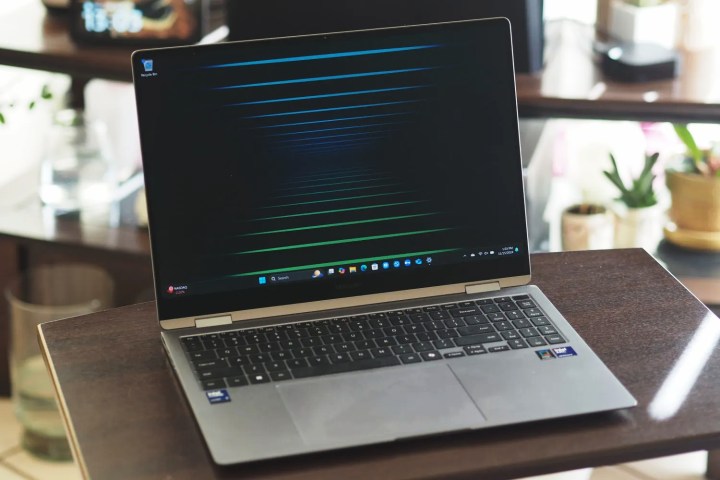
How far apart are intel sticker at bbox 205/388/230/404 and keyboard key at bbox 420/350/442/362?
20 cm

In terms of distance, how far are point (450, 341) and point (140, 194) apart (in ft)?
3.80

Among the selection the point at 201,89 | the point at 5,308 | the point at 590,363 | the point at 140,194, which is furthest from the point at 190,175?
the point at 5,308

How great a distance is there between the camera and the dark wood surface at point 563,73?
167 centimetres

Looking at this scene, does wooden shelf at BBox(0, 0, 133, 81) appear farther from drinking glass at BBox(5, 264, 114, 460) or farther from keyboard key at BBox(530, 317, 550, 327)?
keyboard key at BBox(530, 317, 550, 327)

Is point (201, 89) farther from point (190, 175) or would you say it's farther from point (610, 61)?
point (610, 61)

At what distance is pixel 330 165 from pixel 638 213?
0.90 meters

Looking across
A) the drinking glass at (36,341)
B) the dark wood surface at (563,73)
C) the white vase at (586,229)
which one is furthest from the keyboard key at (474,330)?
the drinking glass at (36,341)

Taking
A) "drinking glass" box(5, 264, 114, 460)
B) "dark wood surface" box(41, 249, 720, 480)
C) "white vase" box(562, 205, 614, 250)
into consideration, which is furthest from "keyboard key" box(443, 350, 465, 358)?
"drinking glass" box(5, 264, 114, 460)

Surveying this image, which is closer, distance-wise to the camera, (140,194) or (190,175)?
(190,175)

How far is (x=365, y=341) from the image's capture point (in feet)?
3.76

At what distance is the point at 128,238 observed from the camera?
2.04m

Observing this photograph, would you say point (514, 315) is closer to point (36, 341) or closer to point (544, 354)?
point (544, 354)

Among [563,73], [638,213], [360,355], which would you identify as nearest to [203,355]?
[360,355]

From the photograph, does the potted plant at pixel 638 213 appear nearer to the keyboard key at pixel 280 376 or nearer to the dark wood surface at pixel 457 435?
the dark wood surface at pixel 457 435
